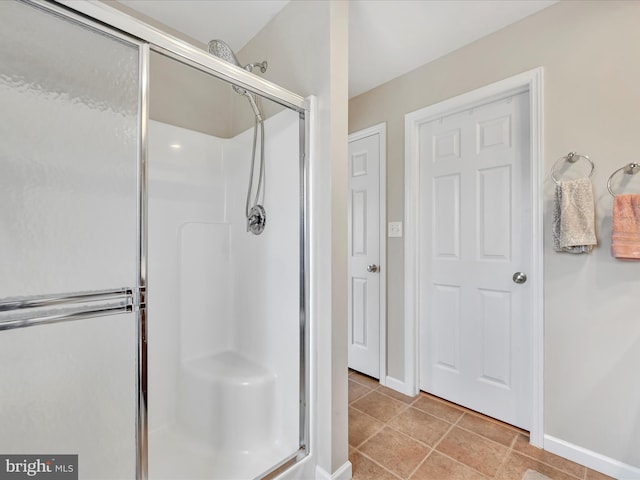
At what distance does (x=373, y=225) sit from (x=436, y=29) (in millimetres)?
1313

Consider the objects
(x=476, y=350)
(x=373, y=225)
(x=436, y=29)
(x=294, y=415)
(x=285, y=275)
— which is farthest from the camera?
(x=373, y=225)

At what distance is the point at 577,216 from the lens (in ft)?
4.65

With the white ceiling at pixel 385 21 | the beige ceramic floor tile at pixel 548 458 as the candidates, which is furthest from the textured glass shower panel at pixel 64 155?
the beige ceramic floor tile at pixel 548 458

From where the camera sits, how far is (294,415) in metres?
1.46

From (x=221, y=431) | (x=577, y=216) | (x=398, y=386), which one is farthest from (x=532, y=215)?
(x=221, y=431)

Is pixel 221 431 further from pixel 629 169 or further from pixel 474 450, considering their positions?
pixel 629 169

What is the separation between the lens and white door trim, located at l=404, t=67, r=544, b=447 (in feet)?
5.20

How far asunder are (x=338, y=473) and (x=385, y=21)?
2358 mm

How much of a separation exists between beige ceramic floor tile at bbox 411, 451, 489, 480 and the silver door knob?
3.35 ft

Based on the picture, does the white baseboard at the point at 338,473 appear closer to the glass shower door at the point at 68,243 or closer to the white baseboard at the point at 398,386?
the glass shower door at the point at 68,243

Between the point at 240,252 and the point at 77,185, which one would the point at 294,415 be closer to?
the point at 240,252

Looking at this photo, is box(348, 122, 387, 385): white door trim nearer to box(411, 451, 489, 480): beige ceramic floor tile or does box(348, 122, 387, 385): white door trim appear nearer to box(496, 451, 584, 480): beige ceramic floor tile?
box(411, 451, 489, 480): beige ceramic floor tile

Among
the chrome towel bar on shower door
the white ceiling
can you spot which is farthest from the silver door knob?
the chrome towel bar on shower door

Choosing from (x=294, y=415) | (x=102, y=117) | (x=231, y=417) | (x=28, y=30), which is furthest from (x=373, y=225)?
(x=28, y=30)
